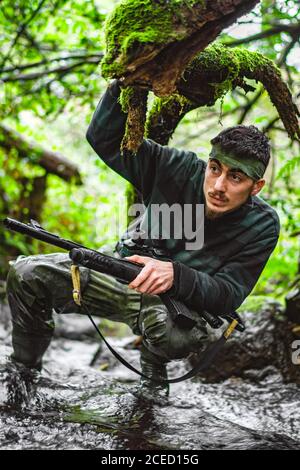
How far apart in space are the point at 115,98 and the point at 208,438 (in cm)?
231

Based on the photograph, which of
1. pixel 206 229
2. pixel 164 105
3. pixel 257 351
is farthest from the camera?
pixel 257 351

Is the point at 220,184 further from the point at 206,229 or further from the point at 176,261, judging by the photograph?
the point at 176,261

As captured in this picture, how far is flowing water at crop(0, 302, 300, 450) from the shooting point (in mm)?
2895

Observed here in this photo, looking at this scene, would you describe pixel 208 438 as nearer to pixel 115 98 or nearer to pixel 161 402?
pixel 161 402

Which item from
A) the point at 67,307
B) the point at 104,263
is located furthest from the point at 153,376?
→ the point at 104,263

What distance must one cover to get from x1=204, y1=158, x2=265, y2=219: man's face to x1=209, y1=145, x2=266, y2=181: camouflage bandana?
3 cm

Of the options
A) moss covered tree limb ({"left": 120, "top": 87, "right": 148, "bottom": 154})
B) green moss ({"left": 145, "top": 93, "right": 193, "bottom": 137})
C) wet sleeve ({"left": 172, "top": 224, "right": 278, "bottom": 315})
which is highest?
green moss ({"left": 145, "top": 93, "right": 193, "bottom": 137})

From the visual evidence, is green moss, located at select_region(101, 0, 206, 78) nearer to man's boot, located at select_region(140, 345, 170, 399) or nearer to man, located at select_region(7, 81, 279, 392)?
man, located at select_region(7, 81, 279, 392)

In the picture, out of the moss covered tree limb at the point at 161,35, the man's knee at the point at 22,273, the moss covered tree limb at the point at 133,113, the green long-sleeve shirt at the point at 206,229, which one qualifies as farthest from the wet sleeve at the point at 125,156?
the man's knee at the point at 22,273

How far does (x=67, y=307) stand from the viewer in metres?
3.84

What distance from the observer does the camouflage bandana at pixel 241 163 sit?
3.44 m

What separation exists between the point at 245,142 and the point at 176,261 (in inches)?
39.3

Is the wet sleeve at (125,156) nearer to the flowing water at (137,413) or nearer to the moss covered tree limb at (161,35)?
the moss covered tree limb at (161,35)

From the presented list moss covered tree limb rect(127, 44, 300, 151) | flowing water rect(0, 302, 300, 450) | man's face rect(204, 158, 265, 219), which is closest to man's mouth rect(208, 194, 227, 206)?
man's face rect(204, 158, 265, 219)
